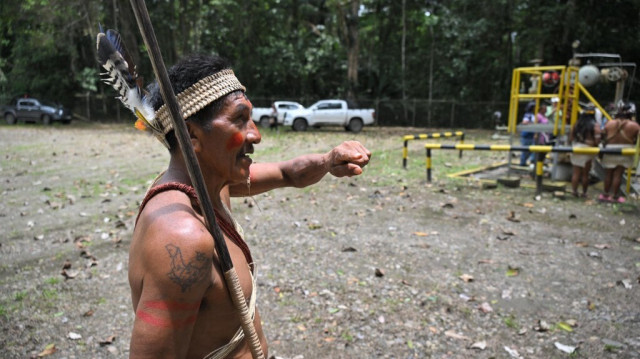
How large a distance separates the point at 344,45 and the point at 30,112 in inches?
775

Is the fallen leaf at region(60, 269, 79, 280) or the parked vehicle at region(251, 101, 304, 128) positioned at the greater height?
the parked vehicle at region(251, 101, 304, 128)

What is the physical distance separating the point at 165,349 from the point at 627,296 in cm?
497

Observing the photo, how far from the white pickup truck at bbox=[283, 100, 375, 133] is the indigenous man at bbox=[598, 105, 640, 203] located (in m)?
16.2

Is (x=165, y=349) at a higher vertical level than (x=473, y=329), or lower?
higher

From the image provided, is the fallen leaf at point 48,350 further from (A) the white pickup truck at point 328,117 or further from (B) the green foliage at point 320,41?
(B) the green foliage at point 320,41

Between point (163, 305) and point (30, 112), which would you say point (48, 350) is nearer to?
point (163, 305)

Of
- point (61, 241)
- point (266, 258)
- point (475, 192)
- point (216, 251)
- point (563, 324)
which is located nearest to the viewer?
point (216, 251)

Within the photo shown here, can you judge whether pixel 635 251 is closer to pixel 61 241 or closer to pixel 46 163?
pixel 61 241

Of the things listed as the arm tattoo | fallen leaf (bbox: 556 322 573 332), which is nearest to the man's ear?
the arm tattoo

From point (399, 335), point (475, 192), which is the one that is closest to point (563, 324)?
Result: point (399, 335)

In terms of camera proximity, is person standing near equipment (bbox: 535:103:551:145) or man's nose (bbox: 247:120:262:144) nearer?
man's nose (bbox: 247:120:262:144)

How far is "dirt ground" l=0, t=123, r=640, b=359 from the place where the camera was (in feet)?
13.2

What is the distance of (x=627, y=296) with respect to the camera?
4.71 meters

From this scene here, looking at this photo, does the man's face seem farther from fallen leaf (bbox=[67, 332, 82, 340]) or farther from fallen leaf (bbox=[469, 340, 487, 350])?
fallen leaf (bbox=[67, 332, 82, 340])
